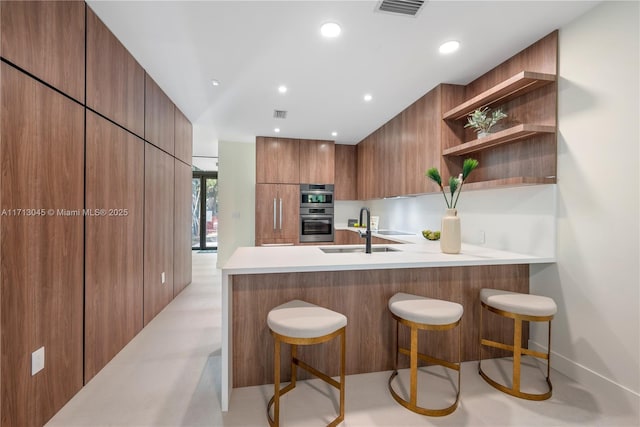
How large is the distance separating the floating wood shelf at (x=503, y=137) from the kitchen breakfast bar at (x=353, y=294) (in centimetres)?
93

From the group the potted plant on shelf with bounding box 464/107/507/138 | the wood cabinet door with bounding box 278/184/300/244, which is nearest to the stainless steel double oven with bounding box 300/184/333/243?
the wood cabinet door with bounding box 278/184/300/244

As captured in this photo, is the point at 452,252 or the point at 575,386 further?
the point at 452,252

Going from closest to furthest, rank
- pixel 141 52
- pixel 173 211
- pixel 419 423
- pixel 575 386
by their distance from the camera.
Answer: pixel 419 423
pixel 575 386
pixel 141 52
pixel 173 211

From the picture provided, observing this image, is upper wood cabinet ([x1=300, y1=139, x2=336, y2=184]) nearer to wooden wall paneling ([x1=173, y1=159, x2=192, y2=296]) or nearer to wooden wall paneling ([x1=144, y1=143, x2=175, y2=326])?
wooden wall paneling ([x1=173, y1=159, x2=192, y2=296])

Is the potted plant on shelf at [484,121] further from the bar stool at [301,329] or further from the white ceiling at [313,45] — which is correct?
the bar stool at [301,329]

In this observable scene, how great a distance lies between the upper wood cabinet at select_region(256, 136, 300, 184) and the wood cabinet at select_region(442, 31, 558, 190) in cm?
273

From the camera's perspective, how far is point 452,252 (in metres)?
2.25

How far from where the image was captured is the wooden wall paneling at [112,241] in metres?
1.98

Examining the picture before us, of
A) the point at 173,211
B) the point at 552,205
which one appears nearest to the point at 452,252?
the point at 552,205

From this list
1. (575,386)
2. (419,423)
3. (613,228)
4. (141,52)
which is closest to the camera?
(419,423)

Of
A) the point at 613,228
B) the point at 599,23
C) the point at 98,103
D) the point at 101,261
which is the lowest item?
the point at 101,261

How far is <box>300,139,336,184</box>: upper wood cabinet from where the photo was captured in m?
5.08

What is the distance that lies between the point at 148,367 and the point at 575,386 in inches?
120

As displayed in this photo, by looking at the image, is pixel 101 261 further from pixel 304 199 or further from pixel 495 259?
pixel 304 199
